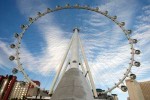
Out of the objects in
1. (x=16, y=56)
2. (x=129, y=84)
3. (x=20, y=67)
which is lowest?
(x=20, y=67)

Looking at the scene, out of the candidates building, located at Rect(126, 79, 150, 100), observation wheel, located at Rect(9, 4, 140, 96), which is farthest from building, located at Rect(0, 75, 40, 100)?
observation wheel, located at Rect(9, 4, 140, 96)

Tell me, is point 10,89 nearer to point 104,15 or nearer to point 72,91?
point 104,15

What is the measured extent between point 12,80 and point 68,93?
191 metres

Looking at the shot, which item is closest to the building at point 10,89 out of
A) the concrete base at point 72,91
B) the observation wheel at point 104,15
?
the observation wheel at point 104,15

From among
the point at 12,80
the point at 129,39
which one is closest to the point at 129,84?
the point at 12,80

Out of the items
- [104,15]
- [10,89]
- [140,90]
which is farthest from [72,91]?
[10,89]

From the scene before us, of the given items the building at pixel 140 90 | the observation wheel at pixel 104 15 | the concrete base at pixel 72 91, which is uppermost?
the building at pixel 140 90

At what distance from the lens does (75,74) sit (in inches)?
416

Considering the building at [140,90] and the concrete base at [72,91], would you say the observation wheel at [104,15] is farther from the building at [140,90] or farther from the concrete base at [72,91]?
the building at [140,90]

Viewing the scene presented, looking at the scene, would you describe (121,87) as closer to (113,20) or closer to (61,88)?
(113,20)

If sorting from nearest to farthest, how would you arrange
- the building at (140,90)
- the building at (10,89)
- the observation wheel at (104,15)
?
1. the observation wheel at (104,15)
2. the building at (140,90)
3. the building at (10,89)

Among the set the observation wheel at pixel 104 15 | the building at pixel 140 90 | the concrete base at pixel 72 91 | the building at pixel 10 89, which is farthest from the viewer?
the building at pixel 10 89

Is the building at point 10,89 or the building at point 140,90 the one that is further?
the building at point 10,89

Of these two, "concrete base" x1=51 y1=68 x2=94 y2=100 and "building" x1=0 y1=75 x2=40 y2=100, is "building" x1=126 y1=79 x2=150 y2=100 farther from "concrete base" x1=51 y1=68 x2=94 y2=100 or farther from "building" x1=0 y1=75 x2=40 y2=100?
"concrete base" x1=51 y1=68 x2=94 y2=100
